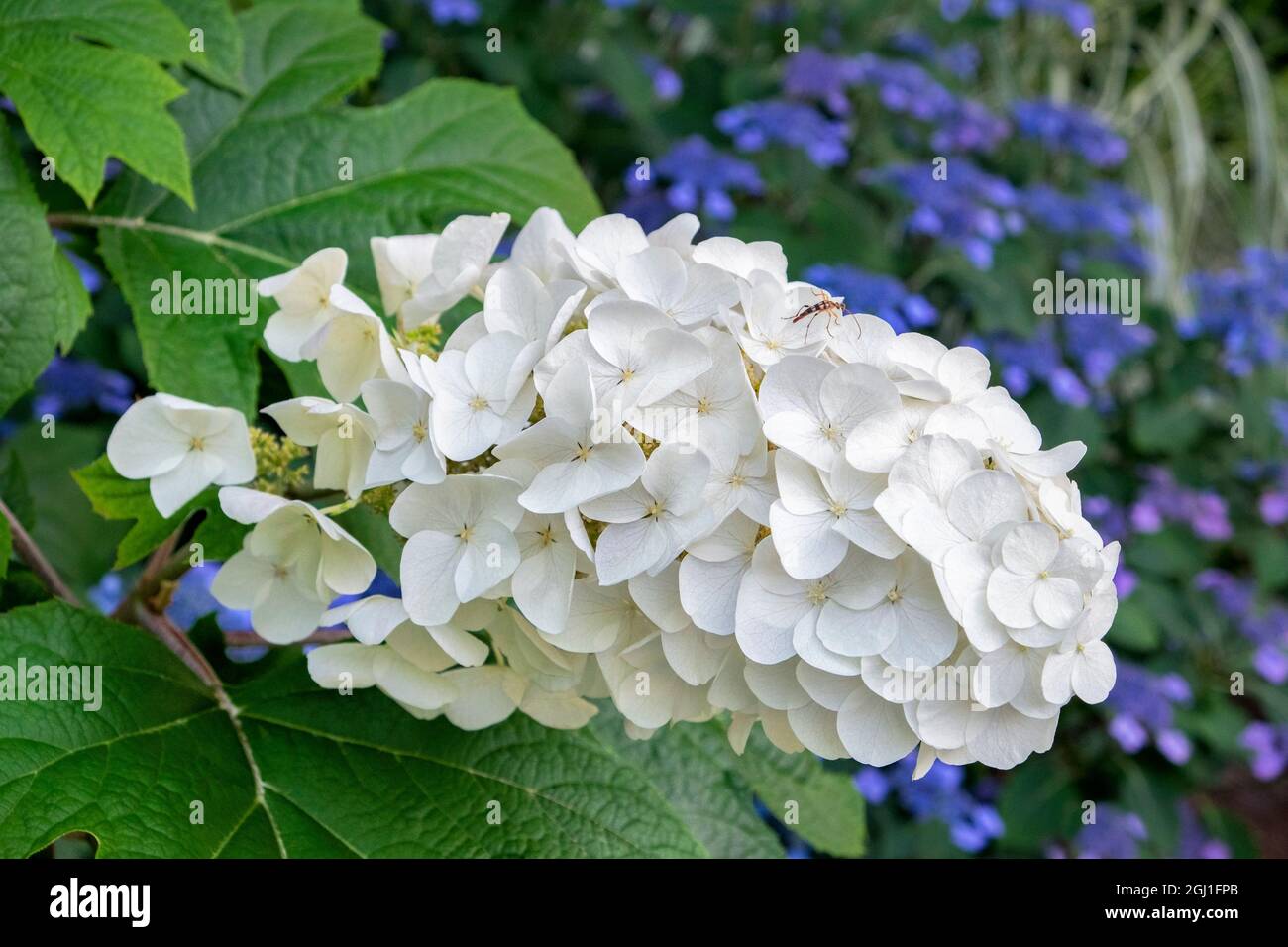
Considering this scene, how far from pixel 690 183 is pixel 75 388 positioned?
1.05m

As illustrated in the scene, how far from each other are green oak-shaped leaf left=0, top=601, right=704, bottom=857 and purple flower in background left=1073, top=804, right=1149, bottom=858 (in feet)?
5.91

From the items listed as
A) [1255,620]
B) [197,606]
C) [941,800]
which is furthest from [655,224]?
[1255,620]

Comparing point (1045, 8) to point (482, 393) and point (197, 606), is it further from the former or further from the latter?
point (482, 393)

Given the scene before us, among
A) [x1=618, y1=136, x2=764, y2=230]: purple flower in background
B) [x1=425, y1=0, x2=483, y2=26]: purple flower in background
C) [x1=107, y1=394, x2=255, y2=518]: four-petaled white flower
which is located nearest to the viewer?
[x1=107, y1=394, x2=255, y2=518]: four-petaled white flower

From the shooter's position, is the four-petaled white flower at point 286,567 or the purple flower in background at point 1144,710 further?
the purple flower in background at point 1144,710

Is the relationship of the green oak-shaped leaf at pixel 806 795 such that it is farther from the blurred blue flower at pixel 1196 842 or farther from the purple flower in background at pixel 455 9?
the blurred blue flower at pixel 1196 842

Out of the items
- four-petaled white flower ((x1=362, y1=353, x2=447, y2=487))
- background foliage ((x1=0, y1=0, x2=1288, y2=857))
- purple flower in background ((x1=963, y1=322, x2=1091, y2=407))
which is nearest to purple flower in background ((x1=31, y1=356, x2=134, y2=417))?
background foliage ((x1=0, y1=0, x2=1288, y2=857))

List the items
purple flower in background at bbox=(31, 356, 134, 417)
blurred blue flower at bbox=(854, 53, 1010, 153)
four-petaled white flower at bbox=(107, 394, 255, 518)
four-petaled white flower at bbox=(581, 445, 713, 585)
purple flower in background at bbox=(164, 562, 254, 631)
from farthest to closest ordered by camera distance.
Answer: blurred blue flower at bbox=(854, 53, 1010, 153) → purple flower in background at bbox=(31, 356, 134, 417) → purple flower in background at bbox=(164, 562, 254, 631) → four-petaled white flower at bbox=(107, 394, 255, 518) → four-petaled white flower at bbox=(581, 445, 713, 585)

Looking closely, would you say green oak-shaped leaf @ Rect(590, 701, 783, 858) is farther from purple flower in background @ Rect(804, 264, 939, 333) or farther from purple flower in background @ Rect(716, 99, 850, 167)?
purple flower in background @ Rect(716, 99, 850, 167)

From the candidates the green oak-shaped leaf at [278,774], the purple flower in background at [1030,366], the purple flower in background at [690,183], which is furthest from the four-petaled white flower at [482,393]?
the purple flower in background at [1030,366]

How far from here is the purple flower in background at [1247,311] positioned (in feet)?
8.41

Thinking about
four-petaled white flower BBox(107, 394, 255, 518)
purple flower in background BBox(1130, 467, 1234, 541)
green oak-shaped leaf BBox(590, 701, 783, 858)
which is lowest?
purple flower in background BBox(1130, 467, 1234, 541)

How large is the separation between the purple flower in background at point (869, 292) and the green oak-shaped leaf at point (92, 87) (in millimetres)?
1209

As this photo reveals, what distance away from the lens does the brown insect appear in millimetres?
675
